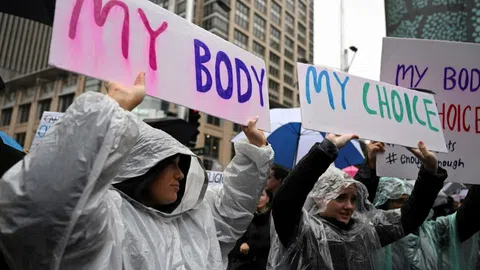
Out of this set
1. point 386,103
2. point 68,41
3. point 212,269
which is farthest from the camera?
point 386,103

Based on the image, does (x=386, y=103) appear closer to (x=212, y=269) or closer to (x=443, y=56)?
(x=443, y=56)

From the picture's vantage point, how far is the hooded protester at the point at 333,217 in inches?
68.6

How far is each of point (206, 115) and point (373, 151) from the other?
2778cm

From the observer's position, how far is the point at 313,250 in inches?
71.5

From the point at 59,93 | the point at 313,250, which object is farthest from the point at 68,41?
the point at 59,93

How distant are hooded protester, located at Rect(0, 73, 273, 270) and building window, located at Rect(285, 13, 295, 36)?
160 ft

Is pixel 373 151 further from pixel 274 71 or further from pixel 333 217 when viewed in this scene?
pixel 274 71

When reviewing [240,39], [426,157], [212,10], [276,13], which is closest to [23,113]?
[212,10]

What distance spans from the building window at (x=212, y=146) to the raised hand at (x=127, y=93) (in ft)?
92.2

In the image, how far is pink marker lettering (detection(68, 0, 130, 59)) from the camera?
3.76 ft

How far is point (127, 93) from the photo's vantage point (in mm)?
1166

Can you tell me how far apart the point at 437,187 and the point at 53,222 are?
2.02 m

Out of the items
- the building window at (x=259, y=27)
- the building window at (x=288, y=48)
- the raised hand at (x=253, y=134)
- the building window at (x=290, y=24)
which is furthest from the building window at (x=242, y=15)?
the raised hand at (x=253, y=134)

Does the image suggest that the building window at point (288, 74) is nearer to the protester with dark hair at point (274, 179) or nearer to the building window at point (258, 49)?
the building window at point (258, 49)
